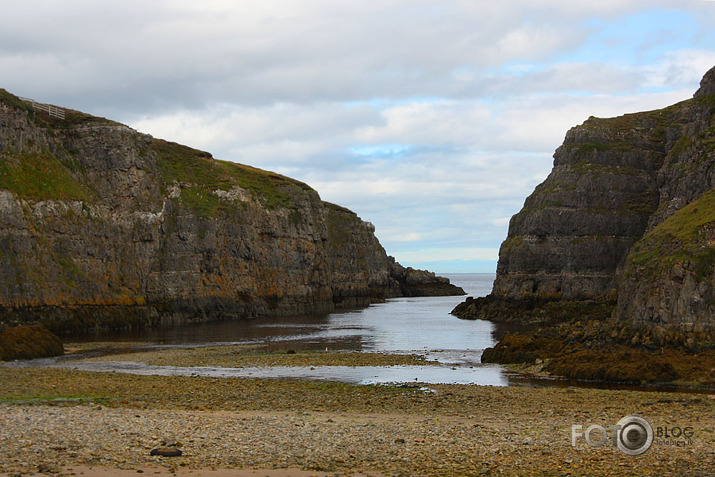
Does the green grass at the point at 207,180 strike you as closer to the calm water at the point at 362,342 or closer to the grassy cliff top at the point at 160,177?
the grassy cliff top at the point at 160,177

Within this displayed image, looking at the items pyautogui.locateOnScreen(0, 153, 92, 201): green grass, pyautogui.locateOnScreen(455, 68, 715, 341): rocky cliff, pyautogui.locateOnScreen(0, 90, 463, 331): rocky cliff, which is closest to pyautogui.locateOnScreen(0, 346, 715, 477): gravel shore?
pyautogui.locateOnScreen(0, 90, 463, 331): rocky cliff

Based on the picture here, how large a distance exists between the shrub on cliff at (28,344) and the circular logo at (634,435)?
3771 centimetres

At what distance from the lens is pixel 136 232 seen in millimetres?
88750

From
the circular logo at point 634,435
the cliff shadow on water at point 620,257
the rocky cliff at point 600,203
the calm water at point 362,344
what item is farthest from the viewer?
the rocky cliff at point 600,203

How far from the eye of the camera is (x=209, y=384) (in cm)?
3219

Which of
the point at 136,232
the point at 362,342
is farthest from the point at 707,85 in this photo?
the point at 136,232

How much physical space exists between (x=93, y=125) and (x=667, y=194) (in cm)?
6943

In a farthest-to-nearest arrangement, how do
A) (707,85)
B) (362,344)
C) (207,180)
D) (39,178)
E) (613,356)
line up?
(207,180) → (707,85) → (39,178) → (362,344) → (613,356)

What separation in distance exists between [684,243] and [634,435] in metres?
30.8

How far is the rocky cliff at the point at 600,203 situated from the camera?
79.7 metres

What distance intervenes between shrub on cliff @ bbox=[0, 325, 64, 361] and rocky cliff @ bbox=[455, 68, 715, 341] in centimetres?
5575

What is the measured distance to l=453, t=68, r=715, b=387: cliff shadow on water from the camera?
4112 centimetres
